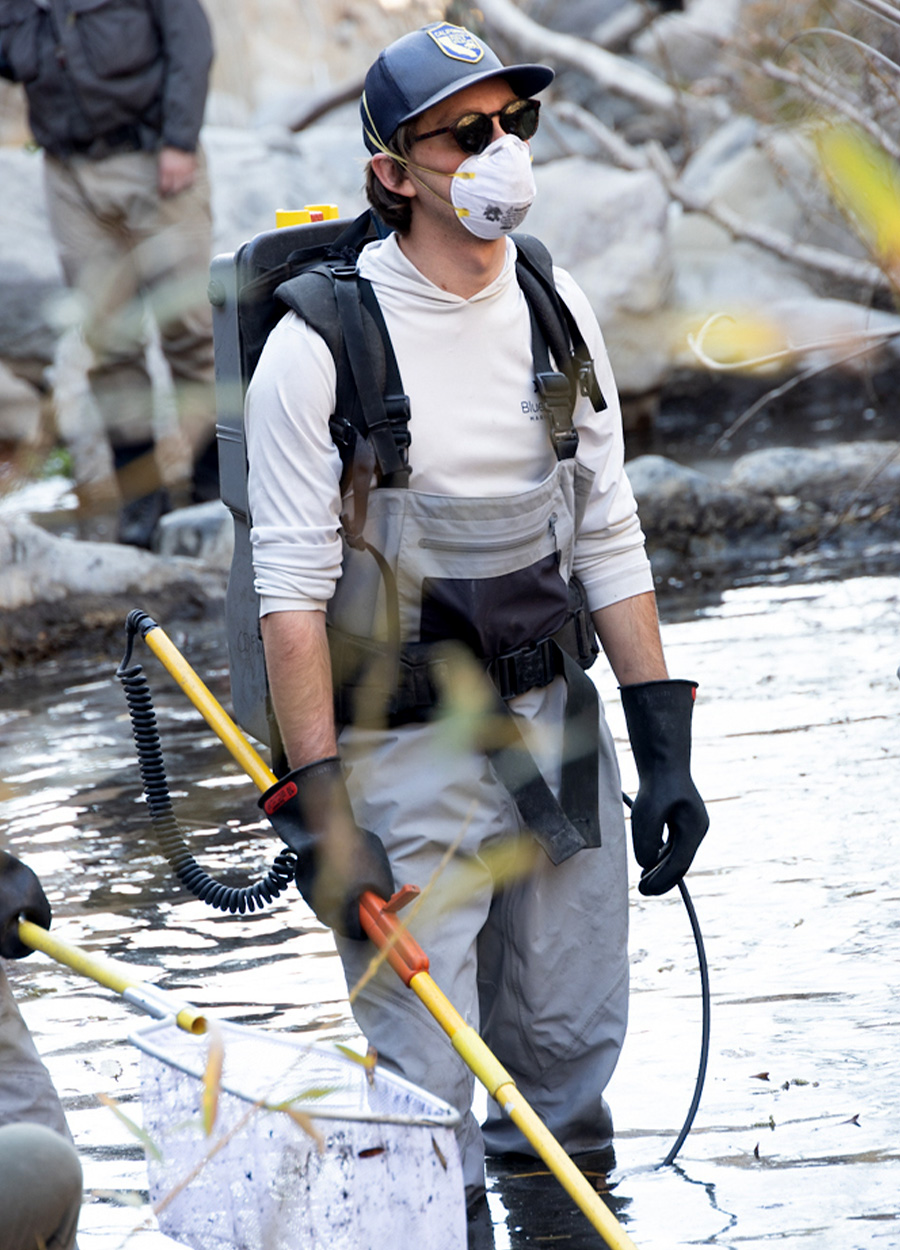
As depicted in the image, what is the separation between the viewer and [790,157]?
12531 mm

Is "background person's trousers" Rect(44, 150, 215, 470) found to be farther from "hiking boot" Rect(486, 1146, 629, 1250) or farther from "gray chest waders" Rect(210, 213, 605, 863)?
"hiking boot" Rect(486, 1146, 629, 1250)

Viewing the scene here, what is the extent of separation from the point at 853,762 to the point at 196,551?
3745 millimetres

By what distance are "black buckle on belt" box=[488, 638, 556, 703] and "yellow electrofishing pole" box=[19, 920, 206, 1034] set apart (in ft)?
2.88

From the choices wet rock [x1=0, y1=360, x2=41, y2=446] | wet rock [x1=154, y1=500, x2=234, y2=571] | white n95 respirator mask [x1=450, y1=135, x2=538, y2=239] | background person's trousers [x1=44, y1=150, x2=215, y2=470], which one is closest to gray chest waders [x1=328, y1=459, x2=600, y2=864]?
white n95 respirator mask [x1=450, y1=135, x2=538, y2=239]

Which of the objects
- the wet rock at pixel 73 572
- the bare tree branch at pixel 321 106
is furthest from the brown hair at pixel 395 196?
the bare tree branch at pixel 321 106

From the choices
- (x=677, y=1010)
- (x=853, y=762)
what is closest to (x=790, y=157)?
(x=853, y=762)

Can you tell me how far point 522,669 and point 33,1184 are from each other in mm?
1401

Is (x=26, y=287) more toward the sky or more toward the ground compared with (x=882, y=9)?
more toward the ground

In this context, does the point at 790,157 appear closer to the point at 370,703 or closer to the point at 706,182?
the point at 706,182

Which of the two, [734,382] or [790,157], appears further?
[790,157]

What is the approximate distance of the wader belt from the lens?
9.73 feet

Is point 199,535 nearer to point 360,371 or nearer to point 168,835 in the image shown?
point 168,835

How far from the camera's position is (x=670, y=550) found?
7902 millimetres

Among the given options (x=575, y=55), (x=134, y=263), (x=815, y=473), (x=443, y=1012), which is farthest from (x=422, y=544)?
(x=575, y=55)
